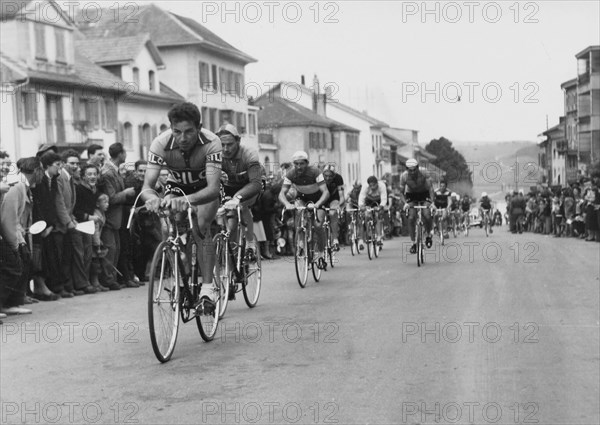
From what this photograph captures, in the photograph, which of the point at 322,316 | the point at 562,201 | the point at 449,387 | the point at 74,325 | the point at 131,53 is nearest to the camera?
the point at 449,387

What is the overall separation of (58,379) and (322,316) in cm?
431

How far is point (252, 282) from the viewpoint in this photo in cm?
1270

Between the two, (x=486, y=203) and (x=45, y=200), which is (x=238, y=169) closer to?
(x=45, y=200)

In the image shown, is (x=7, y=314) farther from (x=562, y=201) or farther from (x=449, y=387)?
(x=562, y=201)

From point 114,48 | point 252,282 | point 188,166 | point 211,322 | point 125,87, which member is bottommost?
point 211,322

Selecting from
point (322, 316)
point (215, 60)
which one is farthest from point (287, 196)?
point (215, 60)

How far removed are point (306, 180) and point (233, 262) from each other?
177 inches

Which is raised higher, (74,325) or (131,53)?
(131,53)

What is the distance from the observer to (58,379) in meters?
8.76

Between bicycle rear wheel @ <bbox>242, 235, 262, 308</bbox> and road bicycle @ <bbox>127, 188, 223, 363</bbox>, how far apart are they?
2400mm

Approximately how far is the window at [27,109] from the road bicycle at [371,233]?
71.1 feet

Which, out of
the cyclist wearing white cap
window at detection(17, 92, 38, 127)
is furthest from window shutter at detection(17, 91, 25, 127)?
the cyclist wearing white cap

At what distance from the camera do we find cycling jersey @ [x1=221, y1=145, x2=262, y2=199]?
10.8m

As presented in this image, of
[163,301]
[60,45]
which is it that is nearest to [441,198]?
[163,301]
